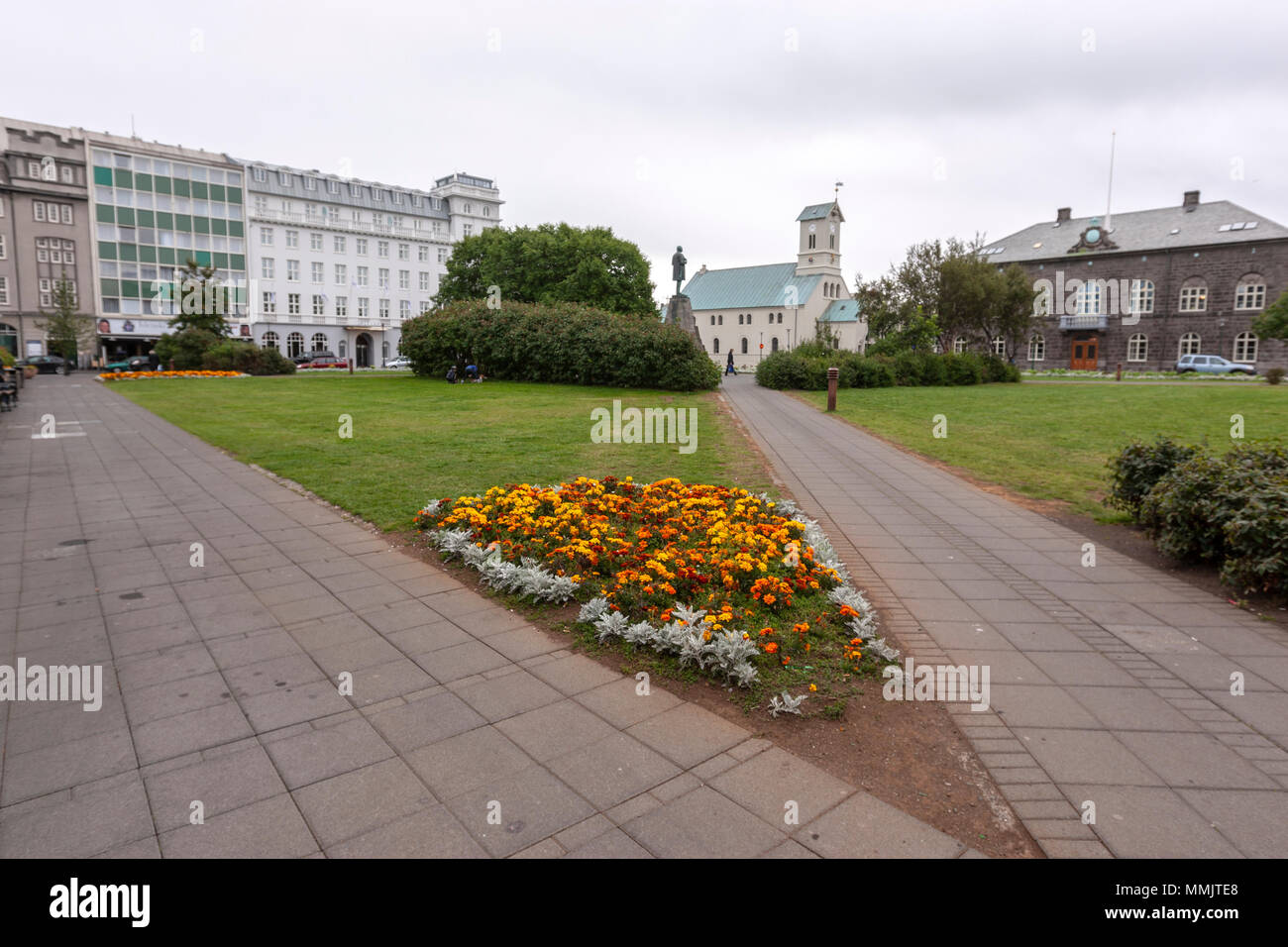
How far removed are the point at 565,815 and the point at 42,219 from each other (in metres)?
75.8

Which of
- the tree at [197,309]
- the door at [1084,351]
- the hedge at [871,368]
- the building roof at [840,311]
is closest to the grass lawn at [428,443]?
the hedge at [871,368]

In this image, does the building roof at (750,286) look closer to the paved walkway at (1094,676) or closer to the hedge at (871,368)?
the hedge at (871,368)

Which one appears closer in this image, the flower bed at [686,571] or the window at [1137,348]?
the flower bed at [686,571]

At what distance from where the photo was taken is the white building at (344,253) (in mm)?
70500

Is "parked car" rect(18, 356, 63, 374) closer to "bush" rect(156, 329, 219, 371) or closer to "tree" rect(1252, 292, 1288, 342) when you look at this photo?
"bush" rect(156, 329, 219, 371)

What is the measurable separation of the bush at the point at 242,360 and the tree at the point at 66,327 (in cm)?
1940

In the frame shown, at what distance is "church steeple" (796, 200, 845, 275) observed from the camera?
8538 cm

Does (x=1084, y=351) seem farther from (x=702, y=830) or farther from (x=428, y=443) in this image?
(x=702, y=830)

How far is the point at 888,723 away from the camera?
380 centimetres

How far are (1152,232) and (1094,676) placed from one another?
7037cm

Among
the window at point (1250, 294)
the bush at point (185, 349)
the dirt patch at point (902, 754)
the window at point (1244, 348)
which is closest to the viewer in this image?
the dirt patch at point (902, 754)

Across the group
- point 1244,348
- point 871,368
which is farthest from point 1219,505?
point 1244,348
